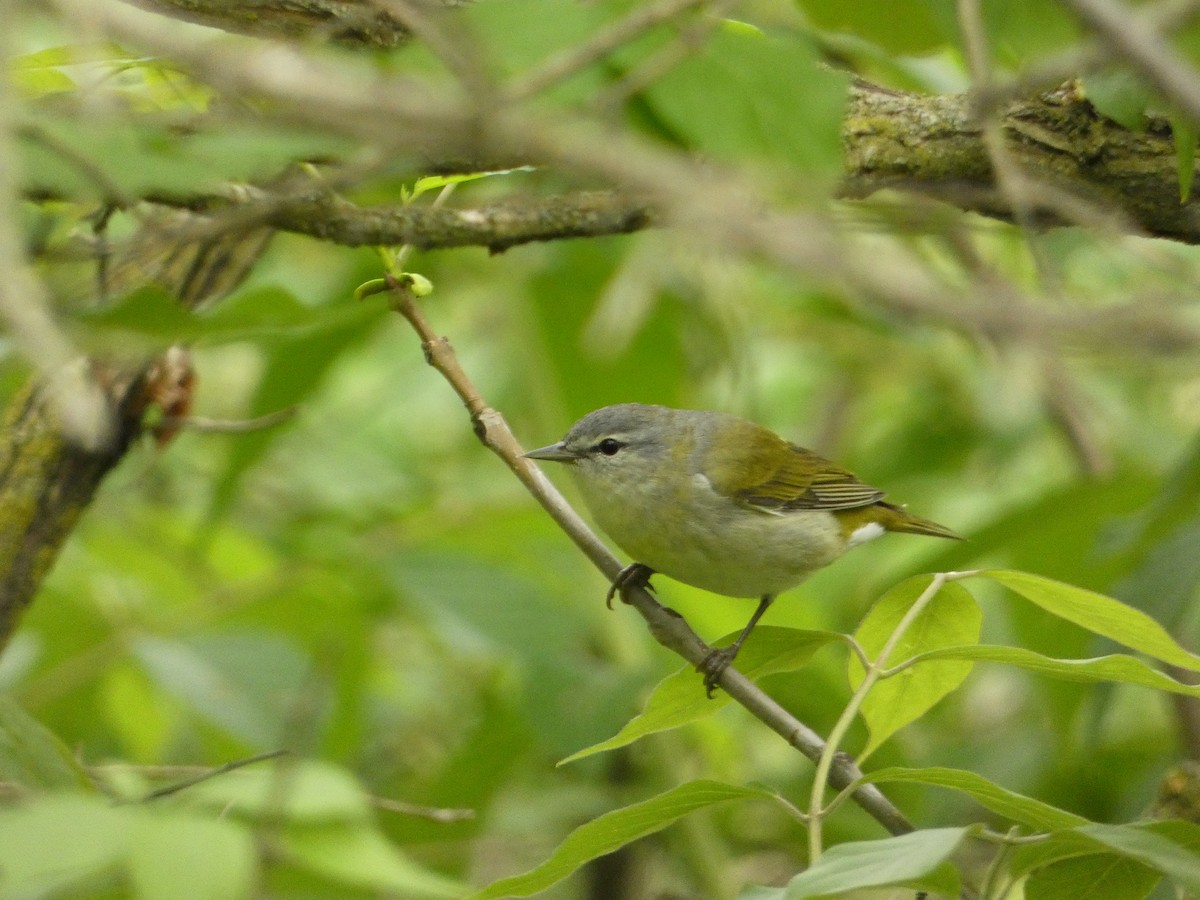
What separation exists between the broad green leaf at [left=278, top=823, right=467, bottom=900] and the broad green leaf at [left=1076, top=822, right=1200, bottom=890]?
0.84m

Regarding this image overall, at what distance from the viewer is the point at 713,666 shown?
6.76 ft

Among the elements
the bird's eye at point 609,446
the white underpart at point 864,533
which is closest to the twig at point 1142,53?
the bird's eye at point 609,446

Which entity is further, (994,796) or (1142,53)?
(994,796)

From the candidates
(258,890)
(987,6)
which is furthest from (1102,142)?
(258,890)

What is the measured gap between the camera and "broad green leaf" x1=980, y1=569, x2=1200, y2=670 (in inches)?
70.4

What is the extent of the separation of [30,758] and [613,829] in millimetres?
805

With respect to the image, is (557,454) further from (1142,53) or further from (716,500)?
(1142,53)

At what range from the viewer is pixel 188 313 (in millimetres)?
2391

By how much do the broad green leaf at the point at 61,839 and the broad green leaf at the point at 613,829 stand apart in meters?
0.61

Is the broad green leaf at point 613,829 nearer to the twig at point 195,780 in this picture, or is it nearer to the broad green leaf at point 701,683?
the broad green leaf at point 701,683

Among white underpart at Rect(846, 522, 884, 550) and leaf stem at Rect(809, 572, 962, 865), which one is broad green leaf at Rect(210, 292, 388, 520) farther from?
leaf stem at Rect(809, 572, 962, 865)

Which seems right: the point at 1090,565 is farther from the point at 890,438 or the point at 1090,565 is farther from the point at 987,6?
the point at 890,438

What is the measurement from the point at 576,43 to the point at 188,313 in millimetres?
1113

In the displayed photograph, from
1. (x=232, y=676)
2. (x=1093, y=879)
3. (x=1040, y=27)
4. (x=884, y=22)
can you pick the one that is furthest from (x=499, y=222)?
(x=232, y=676)
